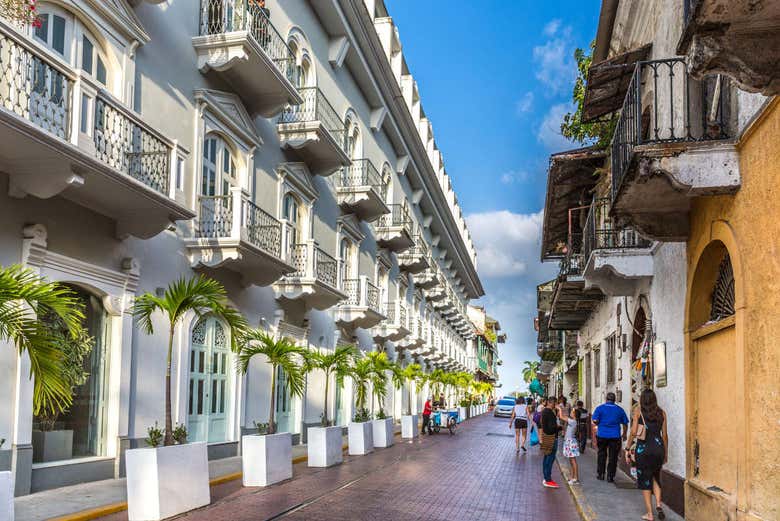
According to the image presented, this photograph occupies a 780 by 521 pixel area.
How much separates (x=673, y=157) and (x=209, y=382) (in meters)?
11.4

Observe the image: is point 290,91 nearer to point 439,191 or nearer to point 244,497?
point 244,497

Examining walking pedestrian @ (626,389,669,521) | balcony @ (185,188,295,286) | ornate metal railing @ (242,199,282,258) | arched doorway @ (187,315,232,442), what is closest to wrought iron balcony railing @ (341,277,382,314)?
ornate metal railing @ (242,199,282,258)

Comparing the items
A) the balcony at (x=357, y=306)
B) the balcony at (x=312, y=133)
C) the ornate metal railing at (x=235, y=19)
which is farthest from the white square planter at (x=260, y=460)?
the balcony at (x=357, y=306)

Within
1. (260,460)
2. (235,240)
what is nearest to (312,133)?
(235,240)

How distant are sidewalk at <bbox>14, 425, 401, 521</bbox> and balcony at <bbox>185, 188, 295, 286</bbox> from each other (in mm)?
4630

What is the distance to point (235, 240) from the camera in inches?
599

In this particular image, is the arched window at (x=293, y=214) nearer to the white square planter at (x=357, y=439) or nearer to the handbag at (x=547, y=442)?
the white square planter at (x=357, y=439)

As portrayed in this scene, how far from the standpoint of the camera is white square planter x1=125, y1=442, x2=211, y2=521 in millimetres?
9492

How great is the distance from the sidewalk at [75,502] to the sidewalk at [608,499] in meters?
6.10

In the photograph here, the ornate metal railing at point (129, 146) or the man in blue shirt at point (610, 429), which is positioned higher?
the ornate metal railing at point (129, 146)

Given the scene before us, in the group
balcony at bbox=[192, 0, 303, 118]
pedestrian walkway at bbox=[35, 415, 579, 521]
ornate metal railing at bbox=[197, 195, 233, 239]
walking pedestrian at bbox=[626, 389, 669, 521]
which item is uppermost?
balcony at bbox=[192, 0, 303, 118]

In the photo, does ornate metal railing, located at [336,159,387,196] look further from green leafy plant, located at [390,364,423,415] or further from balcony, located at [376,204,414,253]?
green leafy plant, located at [390,364,423,415]

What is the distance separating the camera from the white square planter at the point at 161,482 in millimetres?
9492

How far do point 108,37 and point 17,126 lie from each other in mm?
3987
